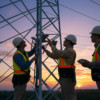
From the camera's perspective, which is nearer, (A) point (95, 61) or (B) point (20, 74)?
(A) point (95, 61)

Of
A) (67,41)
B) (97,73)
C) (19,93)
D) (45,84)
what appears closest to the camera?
(97,73)

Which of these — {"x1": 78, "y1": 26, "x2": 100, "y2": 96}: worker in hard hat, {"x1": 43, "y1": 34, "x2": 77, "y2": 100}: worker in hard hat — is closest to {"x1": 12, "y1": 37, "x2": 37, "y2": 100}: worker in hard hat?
{"x1": 43, "y1": 34, "x2": 77, "y2": 100}: worker in hard hat

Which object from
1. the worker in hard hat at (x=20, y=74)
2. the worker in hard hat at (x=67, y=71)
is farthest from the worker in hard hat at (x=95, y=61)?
the worker in hard hat at (x=20, y=74)

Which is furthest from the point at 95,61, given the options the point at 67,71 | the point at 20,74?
the point at 20,74

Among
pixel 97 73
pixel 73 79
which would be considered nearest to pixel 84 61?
pixel 97 73

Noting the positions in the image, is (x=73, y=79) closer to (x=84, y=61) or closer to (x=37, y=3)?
(x=84, y=61)

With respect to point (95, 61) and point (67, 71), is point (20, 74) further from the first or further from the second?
point (95, 61)

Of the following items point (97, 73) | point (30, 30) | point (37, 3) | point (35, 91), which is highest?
point (37, 3)

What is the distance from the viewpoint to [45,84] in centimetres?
591

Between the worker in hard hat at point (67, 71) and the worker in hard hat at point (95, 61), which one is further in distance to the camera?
the worker in hard hat at point (67, 71)

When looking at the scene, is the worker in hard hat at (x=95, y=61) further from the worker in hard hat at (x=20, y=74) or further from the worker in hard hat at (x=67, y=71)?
the worker in hard hat at (x=20, y=74)

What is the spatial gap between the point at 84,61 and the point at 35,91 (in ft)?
12.6

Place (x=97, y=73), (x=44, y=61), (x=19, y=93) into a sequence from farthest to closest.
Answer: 1. (x=44, y=61)
2. (x=19, y=93)
3. (x=97, y=73)

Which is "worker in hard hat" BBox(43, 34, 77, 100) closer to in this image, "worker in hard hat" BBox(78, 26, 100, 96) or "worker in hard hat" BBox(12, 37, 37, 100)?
"worker in hard hat" BBox(12, 37, 37, 100)
